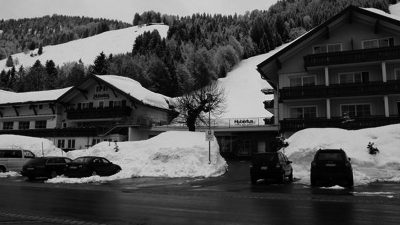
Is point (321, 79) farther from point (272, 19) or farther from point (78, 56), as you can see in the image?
point (78, 56)

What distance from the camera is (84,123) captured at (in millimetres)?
59188

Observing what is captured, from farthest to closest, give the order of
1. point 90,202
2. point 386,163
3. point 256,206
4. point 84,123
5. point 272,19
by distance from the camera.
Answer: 1. point 272,19
2. point 84,123
3. point 386,163
4. point 90,202
5. point 256,206

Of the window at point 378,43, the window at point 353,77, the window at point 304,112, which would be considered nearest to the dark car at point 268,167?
the window at point 304,112

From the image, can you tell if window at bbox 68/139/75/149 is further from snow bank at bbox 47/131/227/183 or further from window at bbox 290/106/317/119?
window at bbox 290/106/317/119

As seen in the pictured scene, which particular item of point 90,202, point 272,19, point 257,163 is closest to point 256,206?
point 90,202

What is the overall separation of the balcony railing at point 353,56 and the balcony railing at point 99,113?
26670mm

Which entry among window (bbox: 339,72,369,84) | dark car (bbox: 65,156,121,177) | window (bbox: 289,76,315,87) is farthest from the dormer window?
dark car (bbox: 65,156,121,177)

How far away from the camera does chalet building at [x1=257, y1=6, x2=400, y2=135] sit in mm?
36062

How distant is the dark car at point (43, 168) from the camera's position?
25.5 meters

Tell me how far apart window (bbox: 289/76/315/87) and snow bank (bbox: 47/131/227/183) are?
1390 cm

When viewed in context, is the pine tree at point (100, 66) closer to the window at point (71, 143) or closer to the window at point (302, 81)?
the window at point (71, 143)

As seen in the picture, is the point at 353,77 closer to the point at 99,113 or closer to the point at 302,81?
the point at 302,81

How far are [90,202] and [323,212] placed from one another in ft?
24.9

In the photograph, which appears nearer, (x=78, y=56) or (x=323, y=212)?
(x=323, y=212)
